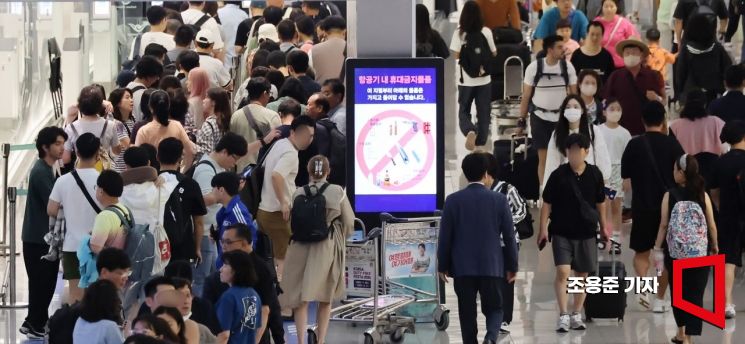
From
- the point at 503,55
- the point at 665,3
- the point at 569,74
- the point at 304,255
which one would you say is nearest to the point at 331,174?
the point at 304,255

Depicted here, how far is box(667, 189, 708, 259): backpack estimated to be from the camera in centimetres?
1227

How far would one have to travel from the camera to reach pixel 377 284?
12641 millimetres

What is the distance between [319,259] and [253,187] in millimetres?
1273

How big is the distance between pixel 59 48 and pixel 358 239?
30.6 feet

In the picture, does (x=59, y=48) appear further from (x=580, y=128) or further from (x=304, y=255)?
(x=304, y=255)

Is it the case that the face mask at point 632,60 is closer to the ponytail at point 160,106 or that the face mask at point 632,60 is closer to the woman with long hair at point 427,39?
the woman with long hair at point 427,39

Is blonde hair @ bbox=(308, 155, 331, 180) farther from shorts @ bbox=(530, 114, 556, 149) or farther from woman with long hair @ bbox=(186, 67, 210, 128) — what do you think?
shorts @ bbox=(530, 114, 556, 149)

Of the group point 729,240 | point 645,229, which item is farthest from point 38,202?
point 729,240

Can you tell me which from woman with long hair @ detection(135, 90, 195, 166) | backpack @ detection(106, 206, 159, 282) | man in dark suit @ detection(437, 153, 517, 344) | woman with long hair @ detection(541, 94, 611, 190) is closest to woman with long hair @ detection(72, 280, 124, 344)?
backpack @ detection(106, 206, 159, 282)

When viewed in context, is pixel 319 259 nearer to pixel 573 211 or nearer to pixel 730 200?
pixel 573 211

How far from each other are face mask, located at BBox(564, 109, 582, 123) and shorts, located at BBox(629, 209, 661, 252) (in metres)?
1.06

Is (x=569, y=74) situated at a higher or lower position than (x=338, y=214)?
higher

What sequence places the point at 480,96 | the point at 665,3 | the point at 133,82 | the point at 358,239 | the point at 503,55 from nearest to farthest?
the point at 358,239
the point at 133,82
the point at 480,96
the point at 503,55
the point at 665,3

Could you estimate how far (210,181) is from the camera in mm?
12391
